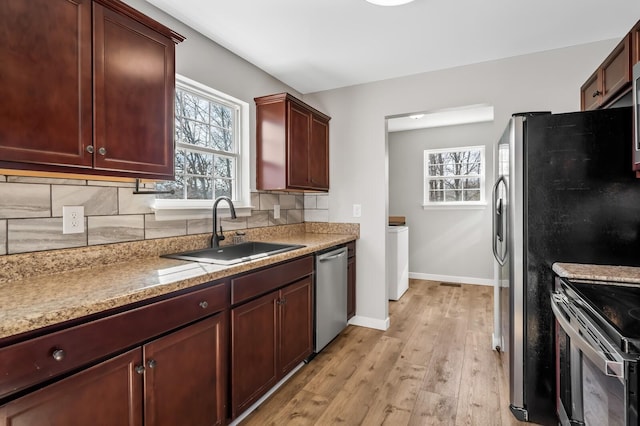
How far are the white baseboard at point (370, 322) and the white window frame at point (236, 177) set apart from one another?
1.57m

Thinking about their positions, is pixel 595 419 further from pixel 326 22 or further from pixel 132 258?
pixel 326 22

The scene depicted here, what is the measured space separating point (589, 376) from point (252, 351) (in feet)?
5.10

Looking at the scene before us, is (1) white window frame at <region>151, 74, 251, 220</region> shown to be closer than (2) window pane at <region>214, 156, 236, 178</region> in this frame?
Yes

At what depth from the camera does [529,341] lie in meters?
1.87

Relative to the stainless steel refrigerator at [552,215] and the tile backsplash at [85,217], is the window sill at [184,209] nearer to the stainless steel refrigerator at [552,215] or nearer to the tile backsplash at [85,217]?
the tile backsplash at [85,217]

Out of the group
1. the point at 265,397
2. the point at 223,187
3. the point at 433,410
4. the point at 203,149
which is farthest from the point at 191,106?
the point at 433,410

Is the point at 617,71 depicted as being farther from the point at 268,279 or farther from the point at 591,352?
the point at 268,279

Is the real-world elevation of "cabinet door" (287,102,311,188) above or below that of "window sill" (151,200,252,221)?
above

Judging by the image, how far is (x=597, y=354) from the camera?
3.59 feet

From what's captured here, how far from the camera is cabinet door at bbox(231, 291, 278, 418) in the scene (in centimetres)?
173

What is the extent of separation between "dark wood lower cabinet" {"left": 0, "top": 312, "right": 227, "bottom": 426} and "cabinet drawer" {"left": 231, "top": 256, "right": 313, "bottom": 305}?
148mm

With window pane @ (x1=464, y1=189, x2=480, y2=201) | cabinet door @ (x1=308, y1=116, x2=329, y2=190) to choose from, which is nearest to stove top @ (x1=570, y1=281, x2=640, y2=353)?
cabinet door @ (x1=308, y1=116, x2=329, y2=190)

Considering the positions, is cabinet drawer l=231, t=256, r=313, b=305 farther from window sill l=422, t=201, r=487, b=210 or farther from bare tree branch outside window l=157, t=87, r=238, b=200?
window sill l=422, t=201, r=487, b=210

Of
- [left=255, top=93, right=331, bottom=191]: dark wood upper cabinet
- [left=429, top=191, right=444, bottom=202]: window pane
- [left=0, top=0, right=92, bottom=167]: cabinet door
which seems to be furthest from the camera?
[left=429, top=191, right=444, bottom=202]: window pane
